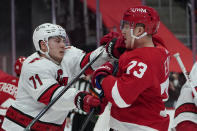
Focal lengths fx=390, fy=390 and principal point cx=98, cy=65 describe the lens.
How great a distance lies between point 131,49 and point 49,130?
0.64 meters

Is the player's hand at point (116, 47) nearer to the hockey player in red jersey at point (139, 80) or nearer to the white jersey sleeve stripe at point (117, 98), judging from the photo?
the hockey player in red jersey at point (139, 80)

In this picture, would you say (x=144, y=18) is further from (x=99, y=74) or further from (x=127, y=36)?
(x=99, y=74)

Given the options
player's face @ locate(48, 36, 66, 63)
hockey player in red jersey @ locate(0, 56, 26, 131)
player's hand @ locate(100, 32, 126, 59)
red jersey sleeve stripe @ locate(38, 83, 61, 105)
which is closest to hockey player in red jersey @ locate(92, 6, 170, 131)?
player's hand @ locate(100, 32, 126, 59)

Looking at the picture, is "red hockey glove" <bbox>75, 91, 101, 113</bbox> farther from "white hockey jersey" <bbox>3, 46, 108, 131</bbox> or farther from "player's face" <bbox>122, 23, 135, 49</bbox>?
"player's face" <bbox>122, 23, 135, 49</bbox>

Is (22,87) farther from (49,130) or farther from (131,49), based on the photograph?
(131,49)

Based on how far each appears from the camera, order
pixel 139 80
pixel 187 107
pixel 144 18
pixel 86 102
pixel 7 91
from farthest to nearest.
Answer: pixel 7 91 < pixel 187 107 < pixel 86 102 < pixel 144 18 < pixel 139 80

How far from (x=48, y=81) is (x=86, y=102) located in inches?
8.9

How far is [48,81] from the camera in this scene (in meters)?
1.87

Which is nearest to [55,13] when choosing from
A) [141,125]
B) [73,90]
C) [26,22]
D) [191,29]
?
[26,22]

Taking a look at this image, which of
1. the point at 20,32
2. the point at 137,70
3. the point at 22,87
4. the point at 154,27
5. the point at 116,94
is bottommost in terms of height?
Result: the point at 20,32

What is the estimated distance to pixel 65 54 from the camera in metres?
2.15

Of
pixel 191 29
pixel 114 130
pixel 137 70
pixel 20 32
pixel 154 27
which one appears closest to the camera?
pixel 137 70

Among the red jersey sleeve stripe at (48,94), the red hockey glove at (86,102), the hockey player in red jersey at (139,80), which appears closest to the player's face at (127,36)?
the hockey player in red jersey at (139,80)

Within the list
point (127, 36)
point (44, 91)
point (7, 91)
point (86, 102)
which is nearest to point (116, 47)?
point (127, 36)
